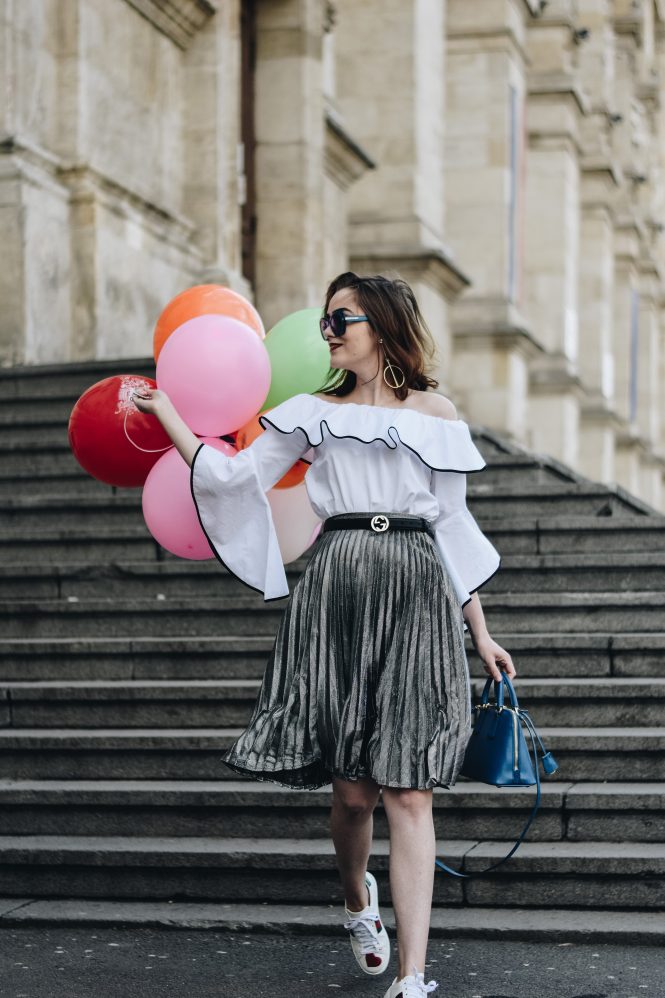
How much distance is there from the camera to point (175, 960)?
17.2 feet

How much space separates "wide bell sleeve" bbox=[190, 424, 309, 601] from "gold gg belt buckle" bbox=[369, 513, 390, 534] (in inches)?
11.1

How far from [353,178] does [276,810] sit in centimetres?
1257

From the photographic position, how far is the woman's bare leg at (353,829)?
475 centimetres

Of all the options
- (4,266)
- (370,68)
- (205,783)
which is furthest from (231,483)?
(370,68)

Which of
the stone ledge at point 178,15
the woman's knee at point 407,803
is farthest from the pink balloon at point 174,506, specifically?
the stone ledge at point 178,15

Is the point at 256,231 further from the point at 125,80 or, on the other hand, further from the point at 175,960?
the point at 175,960

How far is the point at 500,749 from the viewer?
15.6 feet

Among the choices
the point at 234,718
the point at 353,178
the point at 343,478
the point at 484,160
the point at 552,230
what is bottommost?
the point at 234,718

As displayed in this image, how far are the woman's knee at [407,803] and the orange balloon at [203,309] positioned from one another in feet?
5.42

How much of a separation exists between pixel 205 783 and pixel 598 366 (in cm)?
2326

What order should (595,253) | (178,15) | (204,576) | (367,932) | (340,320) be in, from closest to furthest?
(340,320)
(367,932)
(204,576)
(178,15)
(595,253)

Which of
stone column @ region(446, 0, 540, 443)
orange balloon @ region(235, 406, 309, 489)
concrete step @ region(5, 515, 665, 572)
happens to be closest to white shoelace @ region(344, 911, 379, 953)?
orange balloon @ region(235, 406, 309, 489)

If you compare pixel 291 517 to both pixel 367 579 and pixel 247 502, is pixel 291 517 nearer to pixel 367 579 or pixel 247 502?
pixel 247 502

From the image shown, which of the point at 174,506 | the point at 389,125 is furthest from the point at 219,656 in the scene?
the point at 389,125
